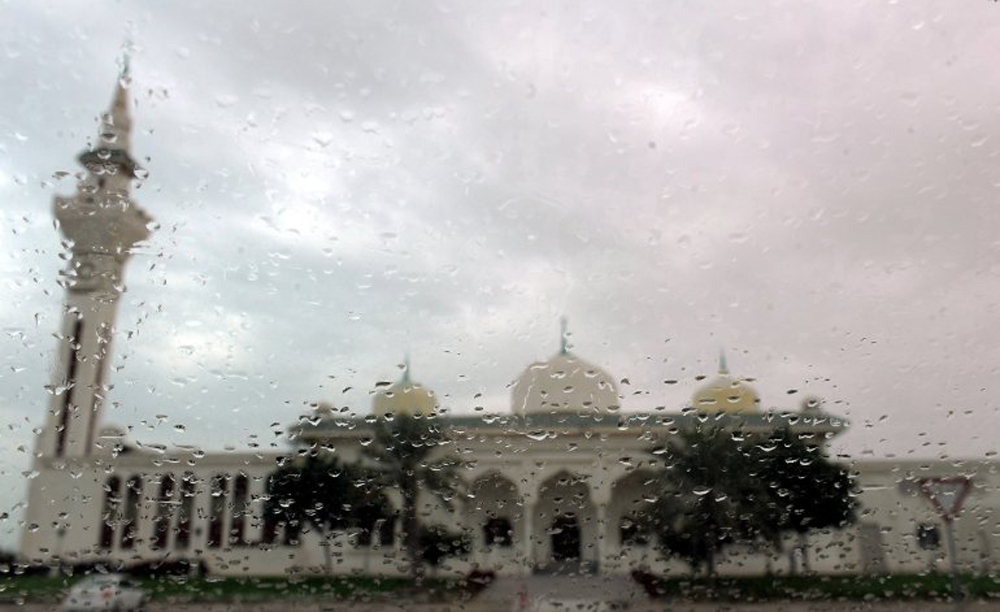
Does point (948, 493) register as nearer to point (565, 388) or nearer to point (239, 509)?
point (565, 388)

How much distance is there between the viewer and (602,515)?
36.0 ft

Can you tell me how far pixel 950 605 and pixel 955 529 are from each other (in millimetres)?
765

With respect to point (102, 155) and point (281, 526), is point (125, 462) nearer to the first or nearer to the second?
point (281, 526)

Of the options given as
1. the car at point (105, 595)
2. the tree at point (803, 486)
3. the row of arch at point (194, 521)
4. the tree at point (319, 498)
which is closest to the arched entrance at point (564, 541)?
the row of arch at point (194, 521)

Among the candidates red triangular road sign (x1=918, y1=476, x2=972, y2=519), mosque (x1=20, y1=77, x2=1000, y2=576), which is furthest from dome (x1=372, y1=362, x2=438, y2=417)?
red triangular road sign (x1=918, y1=476, x2=972, y2=519)

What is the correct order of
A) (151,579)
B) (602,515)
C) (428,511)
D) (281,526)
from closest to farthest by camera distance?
(151,579)
(281,526)
(428,511)
(602,515)

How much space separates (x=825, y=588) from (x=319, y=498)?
470 cm

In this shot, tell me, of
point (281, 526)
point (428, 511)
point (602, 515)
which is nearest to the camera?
point (281, 526)

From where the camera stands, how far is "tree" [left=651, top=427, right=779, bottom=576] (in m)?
7.69

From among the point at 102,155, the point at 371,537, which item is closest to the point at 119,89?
the point at 102,155

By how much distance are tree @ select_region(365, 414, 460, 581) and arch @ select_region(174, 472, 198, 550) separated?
1620 mm

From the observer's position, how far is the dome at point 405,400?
6.90 metres

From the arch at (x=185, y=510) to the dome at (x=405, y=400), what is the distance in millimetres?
1770

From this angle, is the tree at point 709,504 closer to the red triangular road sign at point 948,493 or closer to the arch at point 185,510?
the red triangular road sign at point 948,493
